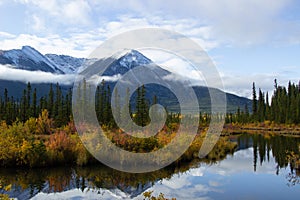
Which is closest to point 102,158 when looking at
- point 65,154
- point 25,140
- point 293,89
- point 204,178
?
point 65,154

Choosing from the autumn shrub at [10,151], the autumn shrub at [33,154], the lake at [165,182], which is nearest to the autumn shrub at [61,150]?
the autumn shrub at [33,154]

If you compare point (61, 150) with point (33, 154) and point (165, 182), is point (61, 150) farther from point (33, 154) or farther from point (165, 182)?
point (165, 182)

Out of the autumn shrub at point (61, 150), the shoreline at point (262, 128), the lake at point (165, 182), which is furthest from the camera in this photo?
the shoreline at point (262, 128)

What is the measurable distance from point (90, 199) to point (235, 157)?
55.6ft

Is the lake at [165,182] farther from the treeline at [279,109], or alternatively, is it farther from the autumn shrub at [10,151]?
the treeline at [279,109]

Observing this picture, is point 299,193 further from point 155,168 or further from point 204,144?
point 204,144

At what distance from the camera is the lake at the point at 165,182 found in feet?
51.8

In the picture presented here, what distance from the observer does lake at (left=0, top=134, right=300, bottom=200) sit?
622 inches

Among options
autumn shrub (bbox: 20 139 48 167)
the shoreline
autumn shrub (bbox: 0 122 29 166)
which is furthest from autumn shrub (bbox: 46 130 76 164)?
the shoreline

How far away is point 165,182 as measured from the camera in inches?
712

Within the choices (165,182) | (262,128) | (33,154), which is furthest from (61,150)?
(262,128)

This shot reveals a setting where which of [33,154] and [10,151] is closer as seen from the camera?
[10,151]

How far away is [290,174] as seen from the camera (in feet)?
67.3

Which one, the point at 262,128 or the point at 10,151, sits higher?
the point at 10,151
